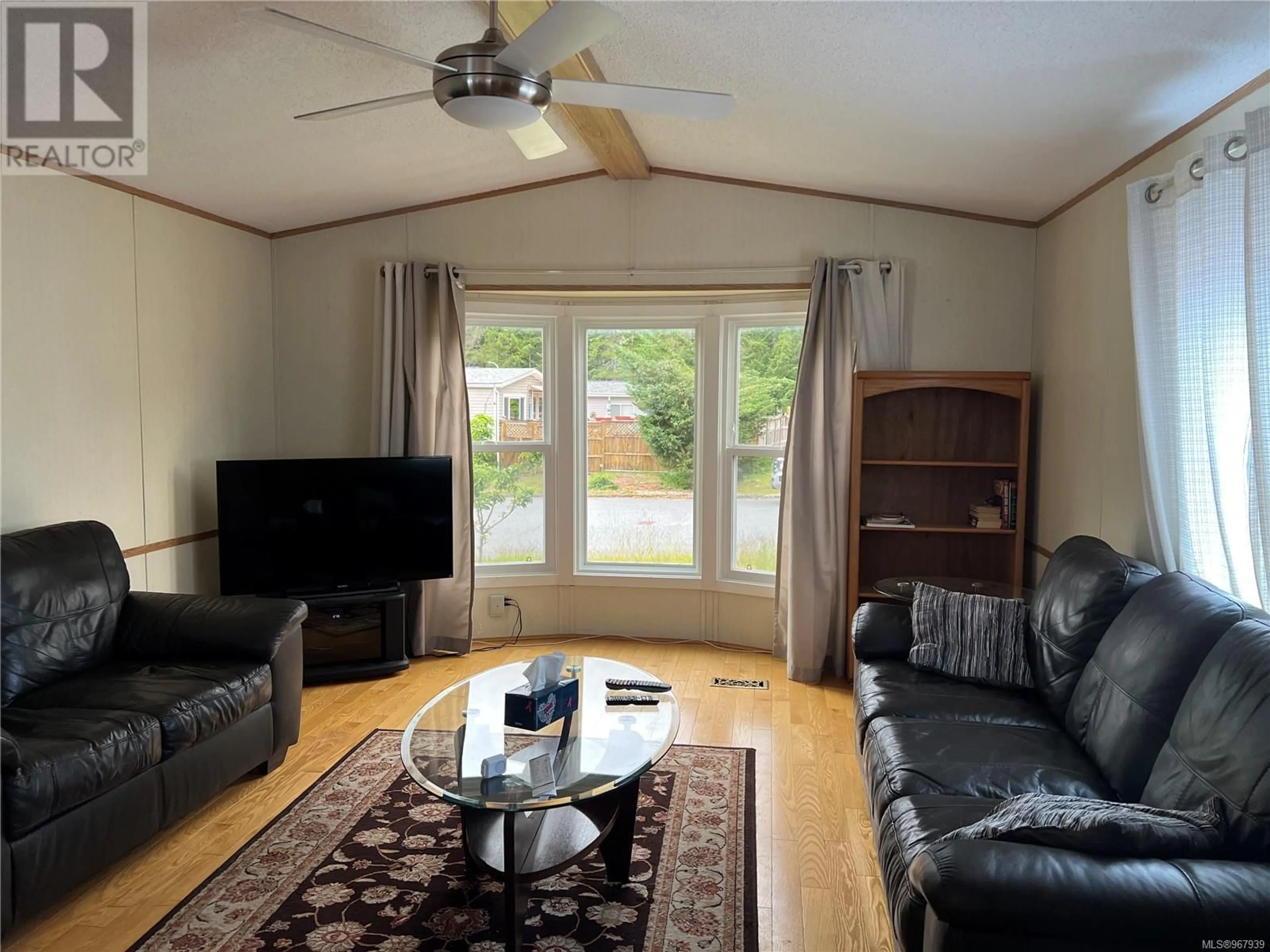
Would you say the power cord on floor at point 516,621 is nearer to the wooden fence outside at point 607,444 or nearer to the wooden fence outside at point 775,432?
the wooden fence outside at point 607,444

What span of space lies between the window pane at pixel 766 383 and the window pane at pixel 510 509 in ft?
4.25

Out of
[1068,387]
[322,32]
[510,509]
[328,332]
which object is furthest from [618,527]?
[322,32]

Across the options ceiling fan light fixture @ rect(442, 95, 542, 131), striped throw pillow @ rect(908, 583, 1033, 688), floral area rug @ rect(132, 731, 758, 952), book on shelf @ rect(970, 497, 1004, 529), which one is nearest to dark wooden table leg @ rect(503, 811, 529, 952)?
floral area rug @ rect(132, 731, 758, 952)

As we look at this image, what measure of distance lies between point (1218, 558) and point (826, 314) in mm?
2296

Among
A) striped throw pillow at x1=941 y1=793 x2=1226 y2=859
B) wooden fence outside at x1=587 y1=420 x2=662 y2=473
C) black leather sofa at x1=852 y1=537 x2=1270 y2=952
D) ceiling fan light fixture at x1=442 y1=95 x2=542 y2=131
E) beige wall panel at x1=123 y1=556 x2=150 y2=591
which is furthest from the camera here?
wooden fence outside at x1=587 y1=420 x2=662 y2=473

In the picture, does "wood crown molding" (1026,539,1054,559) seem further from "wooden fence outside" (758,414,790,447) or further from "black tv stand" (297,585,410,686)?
"black tv stand" (297,585,410,686)

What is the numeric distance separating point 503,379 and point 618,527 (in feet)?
3.78

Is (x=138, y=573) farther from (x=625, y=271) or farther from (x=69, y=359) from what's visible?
(x=625, y=271)

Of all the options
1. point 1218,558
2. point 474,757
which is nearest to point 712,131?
point 1218,558

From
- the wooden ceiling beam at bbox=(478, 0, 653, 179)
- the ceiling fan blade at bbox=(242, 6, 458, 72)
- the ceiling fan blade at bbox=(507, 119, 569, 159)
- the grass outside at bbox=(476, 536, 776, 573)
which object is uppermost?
the wooden ceiling beam at bbox=(478, 0, 653, 179)

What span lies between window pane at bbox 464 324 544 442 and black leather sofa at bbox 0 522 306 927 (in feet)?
6.38

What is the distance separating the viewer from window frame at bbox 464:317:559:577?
5074 mm

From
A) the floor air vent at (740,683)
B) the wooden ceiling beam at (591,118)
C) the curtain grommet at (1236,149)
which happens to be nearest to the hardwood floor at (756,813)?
the floor air vent at (740,683)

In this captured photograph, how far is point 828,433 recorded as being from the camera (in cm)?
441
